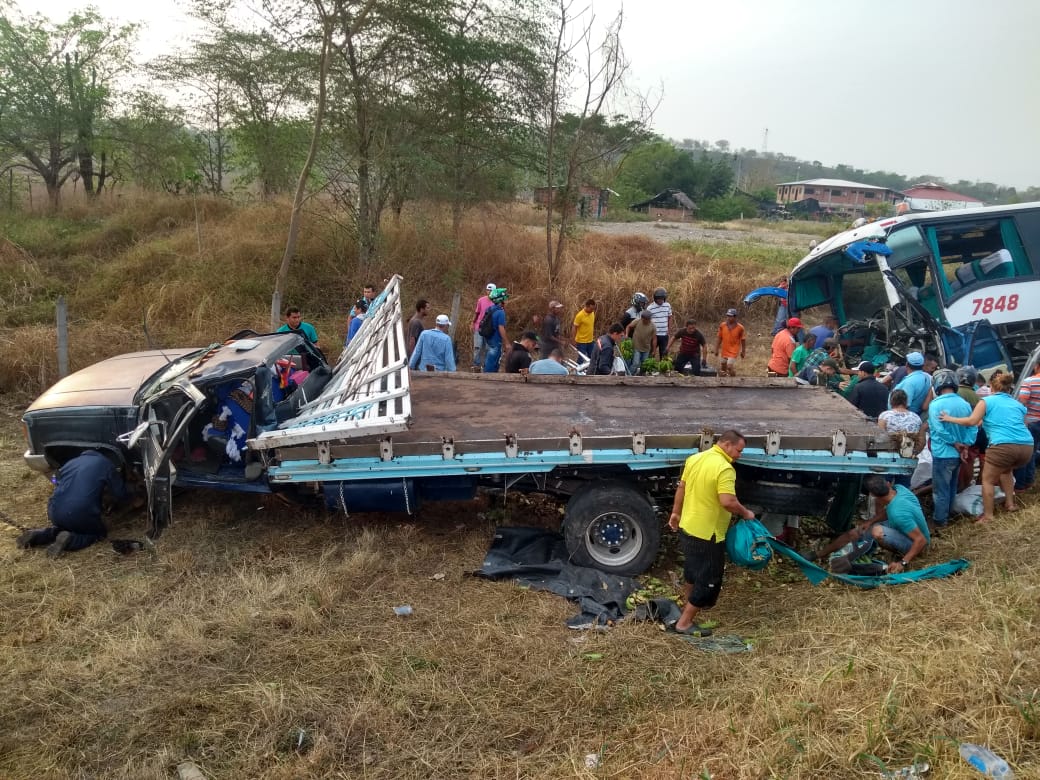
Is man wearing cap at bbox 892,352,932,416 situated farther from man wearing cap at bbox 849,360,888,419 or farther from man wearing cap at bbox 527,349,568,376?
man wearing cap at bbox 527,349,568,376

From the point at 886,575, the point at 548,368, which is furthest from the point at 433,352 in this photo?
the point at 886,575

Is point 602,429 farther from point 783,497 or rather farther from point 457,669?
point 457,669

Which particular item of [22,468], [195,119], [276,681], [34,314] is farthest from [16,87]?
[276,681]

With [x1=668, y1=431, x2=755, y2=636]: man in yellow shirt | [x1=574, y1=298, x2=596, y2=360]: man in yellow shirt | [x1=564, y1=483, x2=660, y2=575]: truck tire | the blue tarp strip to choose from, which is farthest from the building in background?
[x1=668, y1=431, x2=755, y2=636]: man in yellow shirt

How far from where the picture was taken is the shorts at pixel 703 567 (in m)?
4.42

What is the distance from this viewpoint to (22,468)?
720cm

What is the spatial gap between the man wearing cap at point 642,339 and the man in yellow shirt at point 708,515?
211 inches

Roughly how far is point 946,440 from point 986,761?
377cm

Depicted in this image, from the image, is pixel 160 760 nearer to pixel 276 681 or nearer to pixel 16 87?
pixel 276 681

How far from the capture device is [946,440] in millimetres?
5906

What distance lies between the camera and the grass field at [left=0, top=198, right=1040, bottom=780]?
126 inches

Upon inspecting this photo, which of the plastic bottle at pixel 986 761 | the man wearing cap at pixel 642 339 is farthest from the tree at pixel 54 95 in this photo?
the plastic bottle at pixel 986 761

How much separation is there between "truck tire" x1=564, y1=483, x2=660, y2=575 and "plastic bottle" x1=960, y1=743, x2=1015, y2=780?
8.28 ft

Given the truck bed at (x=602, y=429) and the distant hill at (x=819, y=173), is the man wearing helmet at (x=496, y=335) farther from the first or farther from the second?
the distant hill at (x=819, y=173)
